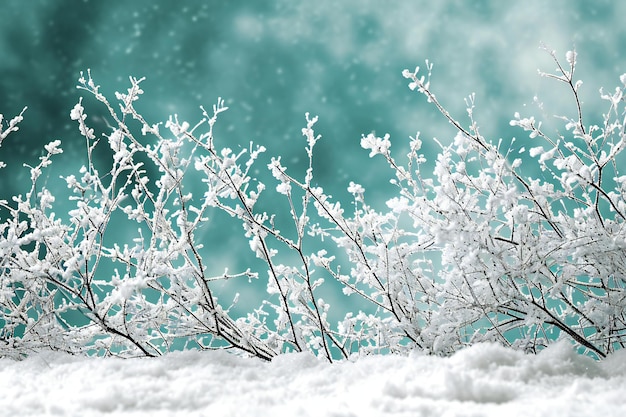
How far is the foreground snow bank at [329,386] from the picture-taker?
2.03 m

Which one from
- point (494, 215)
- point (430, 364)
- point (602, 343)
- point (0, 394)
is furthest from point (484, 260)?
point (0, 394)

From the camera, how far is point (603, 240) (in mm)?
3154

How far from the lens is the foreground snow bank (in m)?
2.03

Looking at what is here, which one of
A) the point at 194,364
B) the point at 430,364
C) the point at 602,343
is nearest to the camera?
the point at 430,364

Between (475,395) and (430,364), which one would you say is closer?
(475,395)

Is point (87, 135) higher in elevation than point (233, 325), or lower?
higher

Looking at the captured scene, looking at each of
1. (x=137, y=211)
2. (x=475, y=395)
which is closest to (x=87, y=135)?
(x=137, y=211)

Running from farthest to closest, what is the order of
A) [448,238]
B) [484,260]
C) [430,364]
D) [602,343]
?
[602,343] < [484,260] < [448,238] < [430,364]

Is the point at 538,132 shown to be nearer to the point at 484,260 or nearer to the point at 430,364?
the point at 484,260

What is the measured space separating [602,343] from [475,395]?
7.25ft

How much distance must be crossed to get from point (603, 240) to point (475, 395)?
156cm

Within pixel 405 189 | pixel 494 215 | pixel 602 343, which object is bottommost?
pixel 602 343

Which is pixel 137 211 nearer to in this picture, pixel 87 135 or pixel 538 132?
pixel 87 135

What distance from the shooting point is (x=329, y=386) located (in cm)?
240
